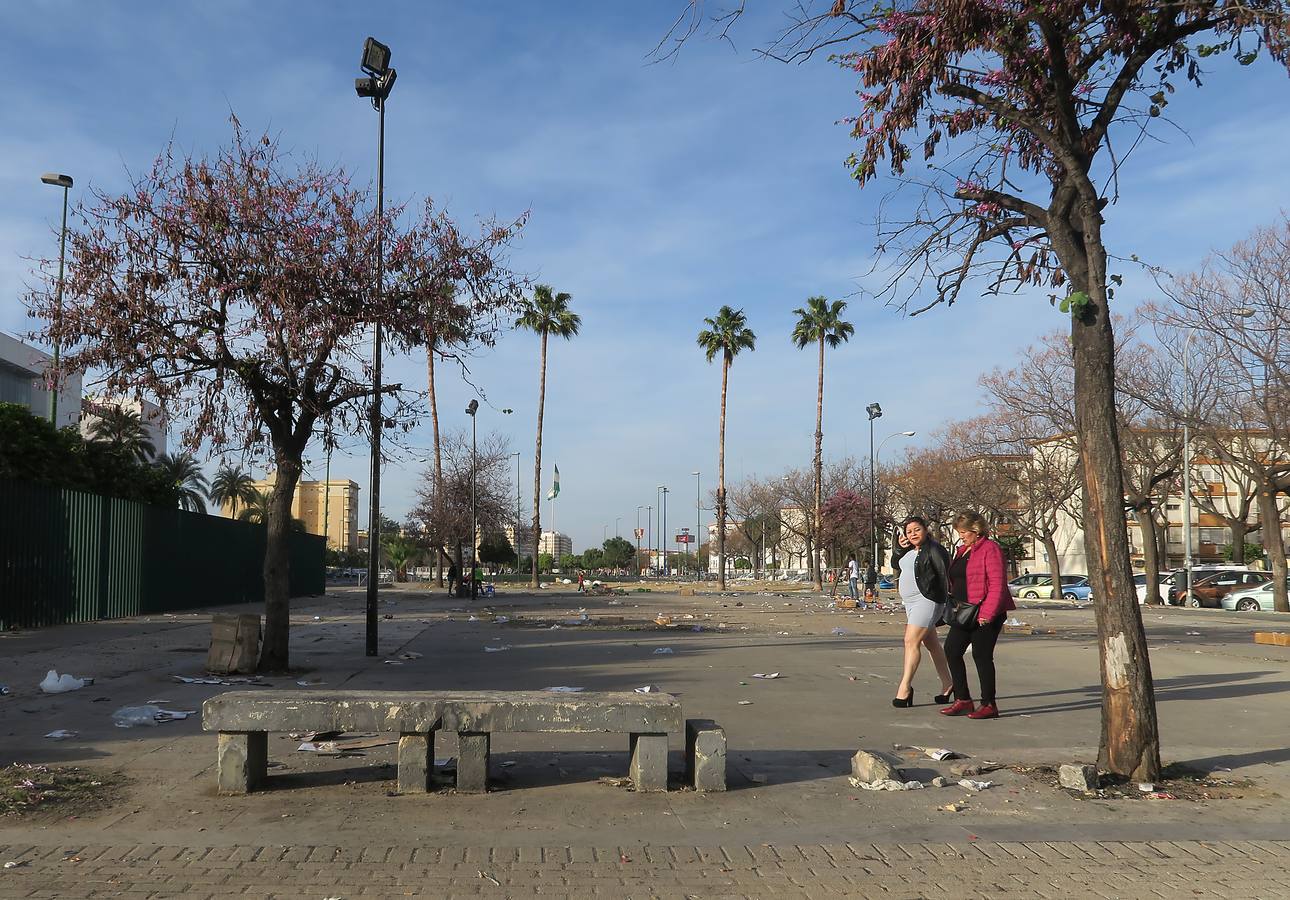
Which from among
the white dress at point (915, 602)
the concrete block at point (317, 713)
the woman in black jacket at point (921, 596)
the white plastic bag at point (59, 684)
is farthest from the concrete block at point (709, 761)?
the white plastic bag at point (59, 684)

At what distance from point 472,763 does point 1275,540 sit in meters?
33.8

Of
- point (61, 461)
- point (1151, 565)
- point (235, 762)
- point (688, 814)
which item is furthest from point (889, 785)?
point (1151, 565)

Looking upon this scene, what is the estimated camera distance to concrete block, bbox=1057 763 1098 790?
247 inches

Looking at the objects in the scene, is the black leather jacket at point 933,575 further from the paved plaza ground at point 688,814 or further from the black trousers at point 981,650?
the paved plaza ground at point 688,814

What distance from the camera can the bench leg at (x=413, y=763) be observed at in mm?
6137

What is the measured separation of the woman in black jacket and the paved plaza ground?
1.55 feet

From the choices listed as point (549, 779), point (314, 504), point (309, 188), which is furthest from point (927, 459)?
point (314, 504)

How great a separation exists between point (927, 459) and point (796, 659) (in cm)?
4769

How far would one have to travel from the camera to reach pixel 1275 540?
3219 centimetres

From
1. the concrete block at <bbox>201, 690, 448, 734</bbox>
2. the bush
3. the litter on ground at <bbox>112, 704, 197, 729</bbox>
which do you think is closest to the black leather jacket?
the concrete block at <bbox>201, 690, 448, 734</bbox>

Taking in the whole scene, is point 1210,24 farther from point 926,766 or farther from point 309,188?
point 309,188

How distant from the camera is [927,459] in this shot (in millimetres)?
60062

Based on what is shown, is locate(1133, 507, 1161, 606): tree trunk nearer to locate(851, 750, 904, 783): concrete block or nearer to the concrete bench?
locate(851, 750, 904, 783): concrete block

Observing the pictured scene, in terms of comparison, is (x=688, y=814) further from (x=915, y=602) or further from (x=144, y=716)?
(x=144, y=716)
